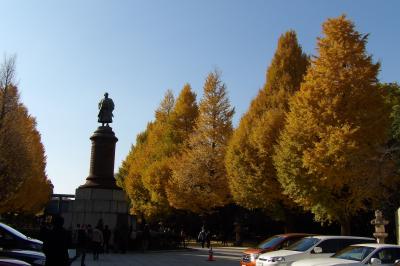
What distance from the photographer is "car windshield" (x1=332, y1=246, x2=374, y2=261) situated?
38.1ft

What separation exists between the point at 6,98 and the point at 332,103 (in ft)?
64.9

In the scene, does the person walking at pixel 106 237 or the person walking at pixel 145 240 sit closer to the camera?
the person walking at pixel 106 237

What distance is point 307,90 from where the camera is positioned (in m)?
25.7

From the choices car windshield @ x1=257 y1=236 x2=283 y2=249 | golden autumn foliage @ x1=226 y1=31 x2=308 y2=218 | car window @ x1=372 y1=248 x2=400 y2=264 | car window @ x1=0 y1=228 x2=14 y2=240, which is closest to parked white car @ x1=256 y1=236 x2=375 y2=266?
car windshield @ x1=257 y1=236 x2=283 y2=249

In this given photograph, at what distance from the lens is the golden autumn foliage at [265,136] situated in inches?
1225

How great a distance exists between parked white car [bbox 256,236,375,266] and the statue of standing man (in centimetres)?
1920

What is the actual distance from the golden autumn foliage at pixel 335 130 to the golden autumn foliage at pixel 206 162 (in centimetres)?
1170

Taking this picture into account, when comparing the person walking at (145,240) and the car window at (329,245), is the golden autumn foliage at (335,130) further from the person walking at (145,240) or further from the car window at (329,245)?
the car window at (329,245)

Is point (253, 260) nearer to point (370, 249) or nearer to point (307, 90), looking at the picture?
point (370, 249)

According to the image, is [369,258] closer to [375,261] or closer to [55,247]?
[375,261]

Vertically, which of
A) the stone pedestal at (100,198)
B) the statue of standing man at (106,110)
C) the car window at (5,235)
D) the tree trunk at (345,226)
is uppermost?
the statue of standing man at (106,110)

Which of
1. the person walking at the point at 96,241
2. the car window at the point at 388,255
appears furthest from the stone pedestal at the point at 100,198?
the car window at the point at 388,255

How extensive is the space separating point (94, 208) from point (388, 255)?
66.5ft

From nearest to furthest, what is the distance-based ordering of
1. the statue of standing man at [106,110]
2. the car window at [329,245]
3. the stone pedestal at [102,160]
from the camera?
the car window at [329,245], the stone pedestal at [102,160], the statue of standing man at [106,110]
